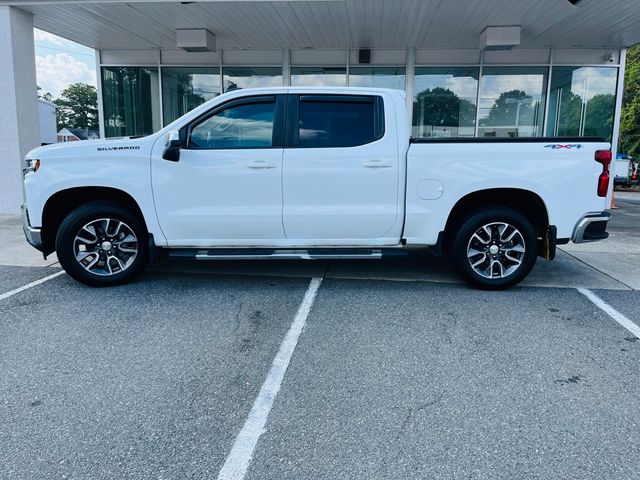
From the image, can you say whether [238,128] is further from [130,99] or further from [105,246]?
[130,99]

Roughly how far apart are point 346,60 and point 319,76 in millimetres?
800

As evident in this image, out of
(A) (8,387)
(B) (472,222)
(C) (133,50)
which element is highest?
(C) (133,50)

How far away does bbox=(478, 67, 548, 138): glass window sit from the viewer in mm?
13023

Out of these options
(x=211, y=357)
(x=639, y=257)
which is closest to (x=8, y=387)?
(x=211, y=357)

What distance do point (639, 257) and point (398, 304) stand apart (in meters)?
4.49

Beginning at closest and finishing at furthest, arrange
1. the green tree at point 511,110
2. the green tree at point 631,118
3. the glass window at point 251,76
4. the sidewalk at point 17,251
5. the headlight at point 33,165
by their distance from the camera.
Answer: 1. the headlight at point 33,165
2. the sidewalk at point 17,251
3. the green tree at point 511,110
4. the glass window at point 251,76
5. the green tree at point 631,118

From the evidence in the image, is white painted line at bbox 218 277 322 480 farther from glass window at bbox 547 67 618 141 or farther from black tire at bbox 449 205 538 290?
glass window at bbox 547 67 618 141

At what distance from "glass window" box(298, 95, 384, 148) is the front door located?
281mm

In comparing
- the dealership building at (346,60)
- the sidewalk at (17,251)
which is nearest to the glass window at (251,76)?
the dealership building at (346,60)

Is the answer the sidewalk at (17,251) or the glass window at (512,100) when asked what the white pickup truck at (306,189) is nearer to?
the sidewalk at (17,251)

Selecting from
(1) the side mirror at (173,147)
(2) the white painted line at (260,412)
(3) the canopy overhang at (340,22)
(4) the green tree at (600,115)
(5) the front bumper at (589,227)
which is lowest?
(2) the white painted line at (260,412)

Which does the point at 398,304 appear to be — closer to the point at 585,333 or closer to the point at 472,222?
the point at 472,222

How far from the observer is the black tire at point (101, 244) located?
545 cm

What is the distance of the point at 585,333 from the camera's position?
4.48m
